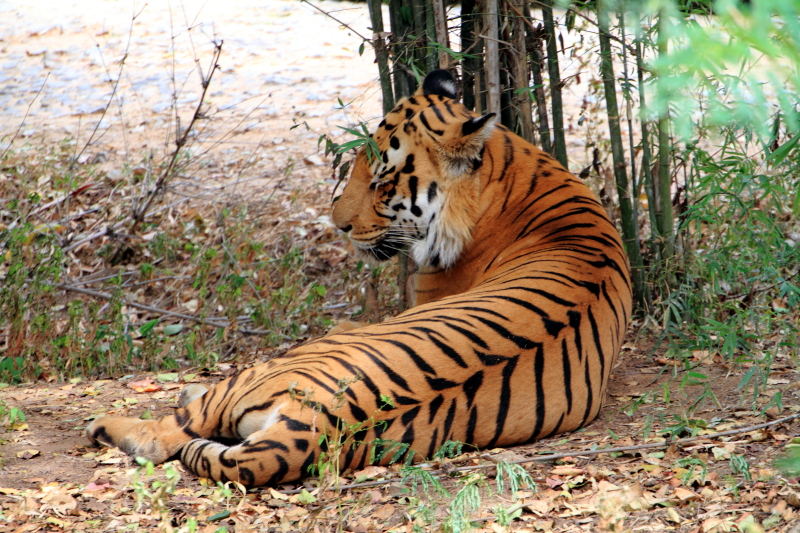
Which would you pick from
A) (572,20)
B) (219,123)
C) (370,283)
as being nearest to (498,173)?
(572,20)

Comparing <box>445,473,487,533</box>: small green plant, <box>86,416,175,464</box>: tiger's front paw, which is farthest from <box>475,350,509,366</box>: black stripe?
<box>86,416,175,464</box>: tiger's front paw

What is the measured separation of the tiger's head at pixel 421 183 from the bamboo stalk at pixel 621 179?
2.73ft

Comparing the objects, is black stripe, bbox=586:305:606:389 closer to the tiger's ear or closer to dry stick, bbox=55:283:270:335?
the tiger's ear

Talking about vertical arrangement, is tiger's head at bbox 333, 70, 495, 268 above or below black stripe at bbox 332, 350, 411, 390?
above

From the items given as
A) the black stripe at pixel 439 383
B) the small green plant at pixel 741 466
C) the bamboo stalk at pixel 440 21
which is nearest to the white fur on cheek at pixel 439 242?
the bamboo stalk at pixel 440 21

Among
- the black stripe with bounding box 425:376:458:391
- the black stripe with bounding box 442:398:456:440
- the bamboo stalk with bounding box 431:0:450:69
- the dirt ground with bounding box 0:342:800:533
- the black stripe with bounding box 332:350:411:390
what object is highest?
the bamboo stalk with bounding box 431:0:450:69

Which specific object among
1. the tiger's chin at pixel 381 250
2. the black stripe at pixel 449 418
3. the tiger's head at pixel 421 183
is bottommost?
the black stripe at pixel 449 418

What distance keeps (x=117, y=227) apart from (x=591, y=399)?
4.29 meters

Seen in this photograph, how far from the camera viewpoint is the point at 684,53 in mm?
819

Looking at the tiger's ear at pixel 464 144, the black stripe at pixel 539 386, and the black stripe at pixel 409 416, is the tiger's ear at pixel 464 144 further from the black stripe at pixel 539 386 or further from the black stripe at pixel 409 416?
Result: the black stripe at pixel 409 416

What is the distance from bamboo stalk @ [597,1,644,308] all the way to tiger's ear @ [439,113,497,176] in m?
0.95

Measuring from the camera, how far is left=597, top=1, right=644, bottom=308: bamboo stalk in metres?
3.90

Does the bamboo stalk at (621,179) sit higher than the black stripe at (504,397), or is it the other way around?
the bamboo stalk at (621,179)

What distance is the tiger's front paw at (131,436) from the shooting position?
8.47ft
